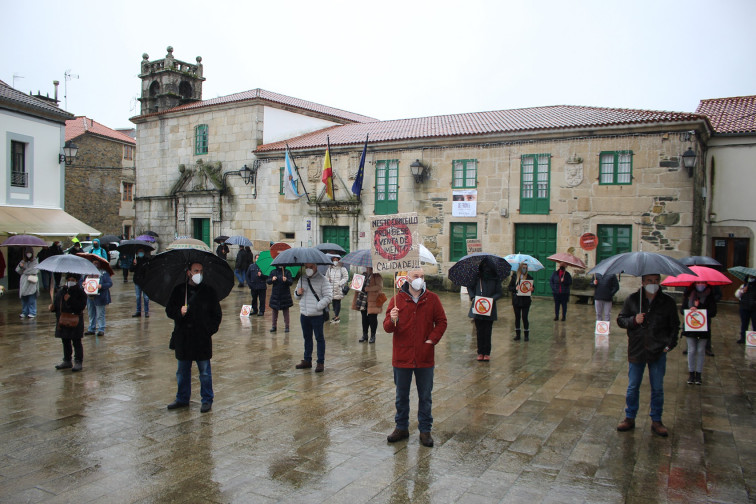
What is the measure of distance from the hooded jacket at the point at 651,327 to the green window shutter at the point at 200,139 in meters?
24.9

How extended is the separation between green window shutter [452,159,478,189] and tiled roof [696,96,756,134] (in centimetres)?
847

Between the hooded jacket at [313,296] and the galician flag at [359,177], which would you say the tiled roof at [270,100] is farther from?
the hooded jacket at [313,296]

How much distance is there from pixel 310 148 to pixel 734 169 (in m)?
15.9

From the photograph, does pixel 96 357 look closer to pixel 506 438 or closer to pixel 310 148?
pixel 506 438

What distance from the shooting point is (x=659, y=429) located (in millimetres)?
6039

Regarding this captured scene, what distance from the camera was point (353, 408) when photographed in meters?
6.98

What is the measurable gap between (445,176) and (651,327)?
51.2 feet

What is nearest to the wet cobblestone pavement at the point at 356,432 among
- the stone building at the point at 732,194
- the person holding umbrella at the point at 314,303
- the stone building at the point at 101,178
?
the person holding umbrella at the point at 314,303

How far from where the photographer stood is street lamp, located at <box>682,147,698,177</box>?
55.1 ft

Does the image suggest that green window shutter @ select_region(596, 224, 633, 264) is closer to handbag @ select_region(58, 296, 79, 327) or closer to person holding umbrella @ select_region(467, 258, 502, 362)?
person holding umbrella @ select_region(467, 258, 502, 362)

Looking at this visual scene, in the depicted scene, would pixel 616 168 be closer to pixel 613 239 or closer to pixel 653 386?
pixel 613 239

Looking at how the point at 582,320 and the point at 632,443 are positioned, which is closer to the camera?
the point at 632,443

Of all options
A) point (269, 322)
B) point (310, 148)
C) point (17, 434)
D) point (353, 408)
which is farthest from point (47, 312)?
point (310, 148)

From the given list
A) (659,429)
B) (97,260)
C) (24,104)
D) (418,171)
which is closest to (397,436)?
(659,429)
